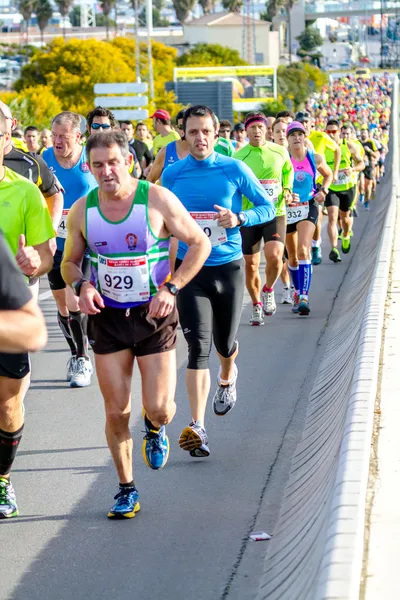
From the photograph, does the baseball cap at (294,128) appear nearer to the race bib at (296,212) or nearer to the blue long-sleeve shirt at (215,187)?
the race bib at (296,212)

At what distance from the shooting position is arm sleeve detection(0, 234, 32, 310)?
3.08m

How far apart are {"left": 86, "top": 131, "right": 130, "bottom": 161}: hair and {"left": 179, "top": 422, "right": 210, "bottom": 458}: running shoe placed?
202cm

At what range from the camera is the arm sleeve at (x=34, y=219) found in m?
6.09

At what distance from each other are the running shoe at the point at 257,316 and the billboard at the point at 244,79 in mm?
96250

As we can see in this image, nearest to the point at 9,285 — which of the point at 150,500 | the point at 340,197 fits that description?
the point at 150,500

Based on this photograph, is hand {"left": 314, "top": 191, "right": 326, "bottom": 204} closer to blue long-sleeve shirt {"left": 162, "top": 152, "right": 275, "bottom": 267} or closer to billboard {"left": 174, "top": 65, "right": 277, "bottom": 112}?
blue long-sleeve shirt {"left": 162, "top": 152, "right": 275, "bottom": 267}

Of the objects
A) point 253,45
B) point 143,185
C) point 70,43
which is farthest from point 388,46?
point 143,185

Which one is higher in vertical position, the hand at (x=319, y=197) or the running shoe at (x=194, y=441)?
the hand at (x=319, y=197)

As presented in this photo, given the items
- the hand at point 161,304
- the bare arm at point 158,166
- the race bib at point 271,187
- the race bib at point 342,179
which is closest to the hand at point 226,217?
the hand at point 161,304

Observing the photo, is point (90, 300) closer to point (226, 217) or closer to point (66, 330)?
point (226, 217)

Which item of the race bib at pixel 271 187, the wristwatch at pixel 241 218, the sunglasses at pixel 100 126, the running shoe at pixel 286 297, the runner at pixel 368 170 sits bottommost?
the runner at pixel 368 170

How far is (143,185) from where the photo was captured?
6.11 m

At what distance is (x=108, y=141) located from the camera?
588cm

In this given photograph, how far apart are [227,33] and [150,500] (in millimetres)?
163771
